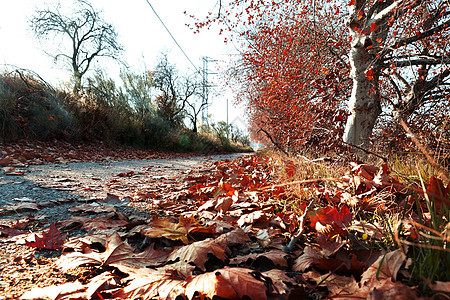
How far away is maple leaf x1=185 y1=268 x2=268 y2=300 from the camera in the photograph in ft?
2.15

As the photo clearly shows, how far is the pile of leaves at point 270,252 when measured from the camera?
66 cm

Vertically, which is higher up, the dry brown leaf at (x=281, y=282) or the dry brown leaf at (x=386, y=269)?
the dry brown leaf at (x=386, y=269)

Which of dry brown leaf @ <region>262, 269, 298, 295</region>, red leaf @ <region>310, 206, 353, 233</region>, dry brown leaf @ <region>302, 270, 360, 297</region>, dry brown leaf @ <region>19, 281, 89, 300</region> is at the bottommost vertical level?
dry brown leaf @ <region>19, 281, 89, 300</region>

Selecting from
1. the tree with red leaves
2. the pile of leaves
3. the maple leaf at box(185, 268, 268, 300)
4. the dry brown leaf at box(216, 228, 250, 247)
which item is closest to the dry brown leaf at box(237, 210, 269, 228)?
the pile of leaves

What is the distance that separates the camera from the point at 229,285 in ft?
2.20

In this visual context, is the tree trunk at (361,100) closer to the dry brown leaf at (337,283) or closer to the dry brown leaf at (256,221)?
the dry brown leaf at (256,221)

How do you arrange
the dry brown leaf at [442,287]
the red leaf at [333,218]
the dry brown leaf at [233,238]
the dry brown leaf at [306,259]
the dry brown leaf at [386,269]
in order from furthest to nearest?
1. the red leaf at [333,218]
2. the dry brown leaf at [233,238]
3. the dry brown leaf at [306,259]
4. the dry brown leaf at [386,269]
5. the dry brown leaf at [442,287]

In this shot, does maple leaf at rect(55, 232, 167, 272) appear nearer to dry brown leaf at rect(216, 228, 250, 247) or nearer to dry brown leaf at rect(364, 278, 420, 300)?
dry brown leaf at rect(216, 228, 250, 247)

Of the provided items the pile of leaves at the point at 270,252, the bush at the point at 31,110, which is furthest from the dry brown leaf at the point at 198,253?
the bush at the point at 31,110

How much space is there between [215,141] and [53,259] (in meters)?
18.7

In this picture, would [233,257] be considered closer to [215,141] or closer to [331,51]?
[331,51]

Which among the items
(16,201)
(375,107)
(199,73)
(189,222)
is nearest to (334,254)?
(189,222)

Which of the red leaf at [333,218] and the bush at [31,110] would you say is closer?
the red leaf at [333,218]

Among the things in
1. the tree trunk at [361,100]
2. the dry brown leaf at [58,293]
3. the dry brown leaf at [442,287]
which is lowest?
the dry brown leaf at [58,293]
